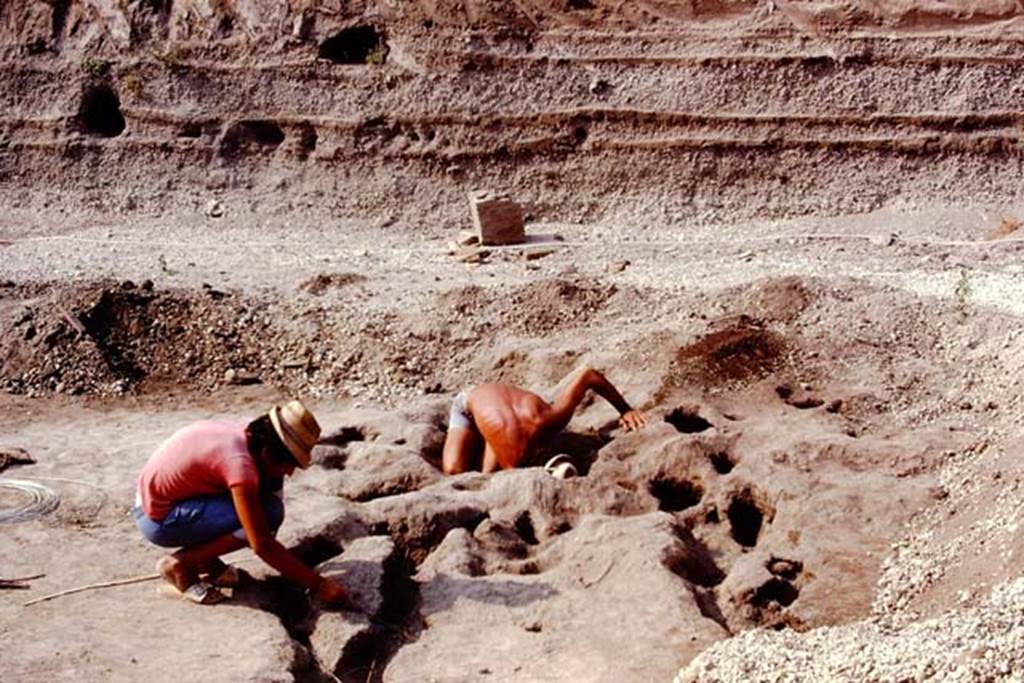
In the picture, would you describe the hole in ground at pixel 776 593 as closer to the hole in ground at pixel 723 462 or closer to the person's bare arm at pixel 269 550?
the hole in ground at pixel 723 462

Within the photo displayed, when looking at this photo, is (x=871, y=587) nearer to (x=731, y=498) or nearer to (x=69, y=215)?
(x=731, y=498)

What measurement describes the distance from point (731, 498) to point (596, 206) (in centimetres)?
733

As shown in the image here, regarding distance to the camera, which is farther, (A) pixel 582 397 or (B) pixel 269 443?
(A) pixel 582 397

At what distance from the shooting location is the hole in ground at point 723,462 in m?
7.25

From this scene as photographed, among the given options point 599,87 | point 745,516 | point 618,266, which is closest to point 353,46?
point 599,87

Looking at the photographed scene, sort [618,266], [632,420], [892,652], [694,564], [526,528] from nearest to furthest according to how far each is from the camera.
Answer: [892,652] < [694,564] < [526,528] < [632,420] < [618,266]

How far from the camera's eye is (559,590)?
19.6 ft

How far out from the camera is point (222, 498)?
19.2 ft

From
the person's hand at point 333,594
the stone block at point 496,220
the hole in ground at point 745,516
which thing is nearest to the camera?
the person's hand at point 333,594

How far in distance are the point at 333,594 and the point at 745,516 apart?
88.2 inches

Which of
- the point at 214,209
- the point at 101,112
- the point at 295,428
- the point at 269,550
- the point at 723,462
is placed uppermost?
the point at 295,428

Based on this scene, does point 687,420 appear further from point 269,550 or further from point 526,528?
point 269,550

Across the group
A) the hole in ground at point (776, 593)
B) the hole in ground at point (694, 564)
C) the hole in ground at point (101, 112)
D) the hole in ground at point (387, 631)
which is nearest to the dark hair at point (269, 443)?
the hole in ground at point (387, 631)

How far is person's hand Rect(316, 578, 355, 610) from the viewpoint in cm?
575
